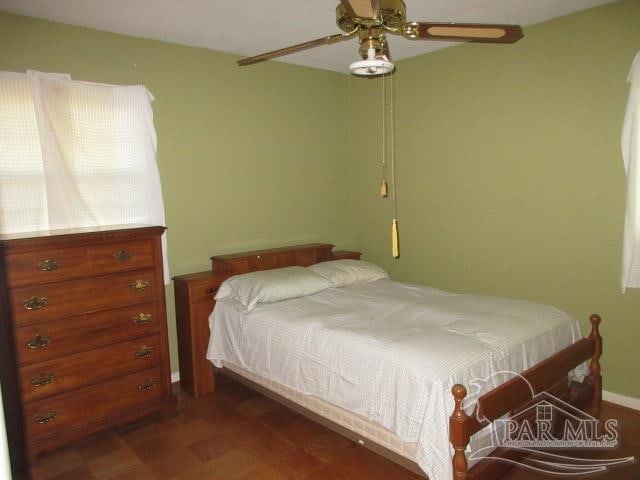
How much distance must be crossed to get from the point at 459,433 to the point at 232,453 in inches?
53.6

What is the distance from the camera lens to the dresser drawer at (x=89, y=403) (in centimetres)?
238

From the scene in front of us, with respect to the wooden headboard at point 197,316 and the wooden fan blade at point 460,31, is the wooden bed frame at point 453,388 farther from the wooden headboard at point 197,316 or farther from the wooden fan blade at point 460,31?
the wooden fan blade at point 460,31

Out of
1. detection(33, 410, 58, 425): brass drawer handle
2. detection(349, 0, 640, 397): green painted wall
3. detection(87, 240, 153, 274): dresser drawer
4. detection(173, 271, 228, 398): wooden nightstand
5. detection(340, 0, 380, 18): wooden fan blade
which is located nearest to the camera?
detection(340, 0, 380, 18): wooden fan blade

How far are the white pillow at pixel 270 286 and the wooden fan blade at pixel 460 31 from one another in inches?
69.5

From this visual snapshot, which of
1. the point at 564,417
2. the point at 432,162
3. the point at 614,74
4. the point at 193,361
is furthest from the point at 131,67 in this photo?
the point at 564,417

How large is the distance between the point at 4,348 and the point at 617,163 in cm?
377

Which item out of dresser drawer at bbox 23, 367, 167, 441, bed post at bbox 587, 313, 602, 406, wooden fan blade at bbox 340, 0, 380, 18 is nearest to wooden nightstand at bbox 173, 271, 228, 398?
dresser drawer at bbox 23, 367, 167, 441

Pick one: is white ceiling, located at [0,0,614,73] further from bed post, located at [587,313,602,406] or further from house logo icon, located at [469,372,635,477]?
house logo icon, located at [469,372,635,477]

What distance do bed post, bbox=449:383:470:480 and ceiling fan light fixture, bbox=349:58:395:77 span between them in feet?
4.54

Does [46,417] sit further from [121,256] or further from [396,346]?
[396,346]

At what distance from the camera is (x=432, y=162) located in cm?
385

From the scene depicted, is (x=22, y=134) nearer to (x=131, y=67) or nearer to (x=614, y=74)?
(x=131, y=67)

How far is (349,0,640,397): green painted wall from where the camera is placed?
9.48 ft

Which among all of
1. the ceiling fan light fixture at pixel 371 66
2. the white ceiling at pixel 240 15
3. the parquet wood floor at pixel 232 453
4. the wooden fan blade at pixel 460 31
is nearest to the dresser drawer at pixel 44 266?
the parquet wood floor at pixel 232 453
